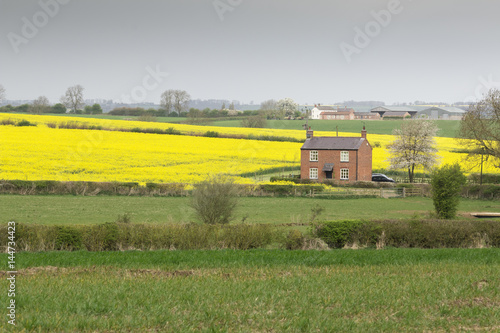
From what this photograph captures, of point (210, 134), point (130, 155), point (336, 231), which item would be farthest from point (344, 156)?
point (336, 231)

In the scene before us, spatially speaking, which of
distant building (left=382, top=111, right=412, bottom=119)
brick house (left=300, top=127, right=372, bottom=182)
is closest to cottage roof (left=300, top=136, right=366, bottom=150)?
brick house (left=300, top=127, right=372, bottom=182)

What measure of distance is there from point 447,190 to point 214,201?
52.4 feet

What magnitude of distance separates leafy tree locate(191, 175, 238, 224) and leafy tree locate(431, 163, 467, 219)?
14258 mm

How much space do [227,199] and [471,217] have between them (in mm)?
17808

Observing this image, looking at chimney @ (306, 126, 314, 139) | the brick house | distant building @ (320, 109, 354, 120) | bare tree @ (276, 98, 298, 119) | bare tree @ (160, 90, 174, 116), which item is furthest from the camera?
distant building @ (320, 109, 354, 120)

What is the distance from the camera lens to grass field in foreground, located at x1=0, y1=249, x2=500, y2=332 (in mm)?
10812

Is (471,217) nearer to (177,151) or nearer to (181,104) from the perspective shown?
(177,151)

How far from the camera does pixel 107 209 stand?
118 feet

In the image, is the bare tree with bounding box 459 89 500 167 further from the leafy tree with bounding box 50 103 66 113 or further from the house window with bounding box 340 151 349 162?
the leafy tree with bounding box 50 103 66 113

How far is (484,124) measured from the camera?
50.9 m

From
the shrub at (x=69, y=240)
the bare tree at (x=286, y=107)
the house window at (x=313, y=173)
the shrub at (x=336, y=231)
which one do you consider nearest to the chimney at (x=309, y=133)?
the house window at (x=313, y=173)

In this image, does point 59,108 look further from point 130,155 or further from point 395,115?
point 395,115

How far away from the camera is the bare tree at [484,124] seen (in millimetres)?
50359

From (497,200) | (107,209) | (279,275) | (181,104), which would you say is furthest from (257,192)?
(181,104)
